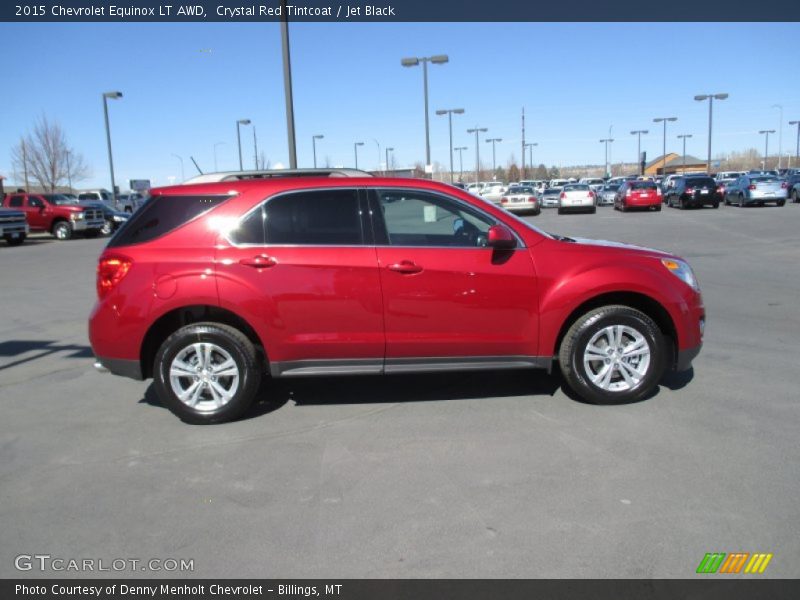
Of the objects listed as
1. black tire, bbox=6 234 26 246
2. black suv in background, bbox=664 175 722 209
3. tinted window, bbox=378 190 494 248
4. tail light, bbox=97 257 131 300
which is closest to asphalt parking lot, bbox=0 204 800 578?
tail light, bbox=97 257 131 300

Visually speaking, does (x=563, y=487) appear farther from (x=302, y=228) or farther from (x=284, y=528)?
(x=302, y=228)

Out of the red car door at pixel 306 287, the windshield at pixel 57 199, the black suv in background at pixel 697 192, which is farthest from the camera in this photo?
the black suv in background at pixel 697 192

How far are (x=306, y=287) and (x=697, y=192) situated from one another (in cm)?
3171

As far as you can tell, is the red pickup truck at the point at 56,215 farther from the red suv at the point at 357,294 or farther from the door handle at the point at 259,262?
the door handle at the point at 259,262

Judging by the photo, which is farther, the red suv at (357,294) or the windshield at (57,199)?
the windshield at (57,199)

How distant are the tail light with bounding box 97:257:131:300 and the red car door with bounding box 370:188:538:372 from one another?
1913 millimetres

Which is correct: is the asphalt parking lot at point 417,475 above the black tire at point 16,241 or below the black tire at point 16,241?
below

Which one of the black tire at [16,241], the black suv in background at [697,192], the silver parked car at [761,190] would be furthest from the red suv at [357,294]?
the silver parked car at [761,190]

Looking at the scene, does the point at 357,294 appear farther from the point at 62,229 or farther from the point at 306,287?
the point at 62,229

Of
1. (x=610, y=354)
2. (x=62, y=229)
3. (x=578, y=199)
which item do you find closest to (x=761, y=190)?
(x=578, y=199)

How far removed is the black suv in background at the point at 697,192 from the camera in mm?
32344

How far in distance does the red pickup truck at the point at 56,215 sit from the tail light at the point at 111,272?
2635 cm

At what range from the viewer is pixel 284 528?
351 cm

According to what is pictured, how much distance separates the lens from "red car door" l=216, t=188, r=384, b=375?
4.93m
